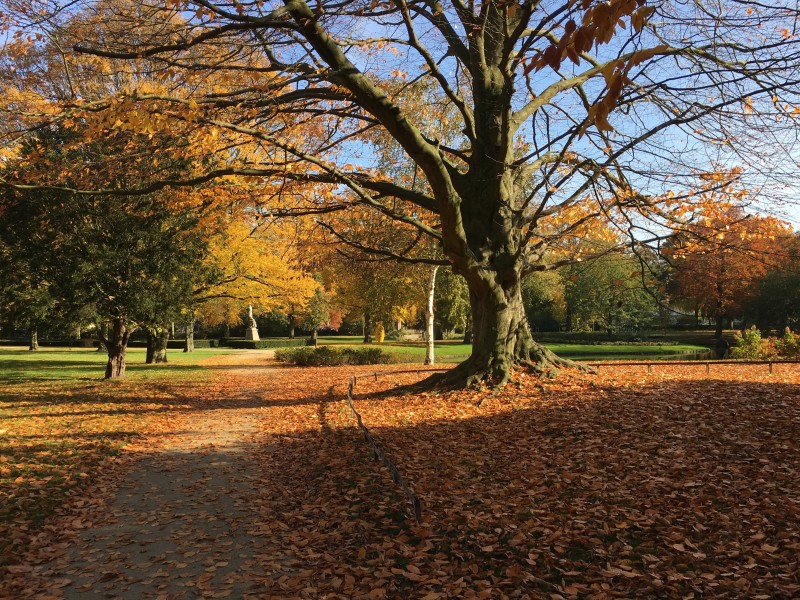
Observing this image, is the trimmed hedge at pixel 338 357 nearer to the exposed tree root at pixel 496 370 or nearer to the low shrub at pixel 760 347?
the low shrub at pixel 760 347

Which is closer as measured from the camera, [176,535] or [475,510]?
[176,535]

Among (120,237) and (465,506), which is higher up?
(120,237)

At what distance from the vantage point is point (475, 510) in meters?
4.99

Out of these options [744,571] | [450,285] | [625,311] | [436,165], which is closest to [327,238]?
[436,165]

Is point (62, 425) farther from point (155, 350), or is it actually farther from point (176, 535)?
point (155, 350)

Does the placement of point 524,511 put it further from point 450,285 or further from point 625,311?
point 625,311

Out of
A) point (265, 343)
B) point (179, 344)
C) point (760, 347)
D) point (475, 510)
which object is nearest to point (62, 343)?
point (179, 344)

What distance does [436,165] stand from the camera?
8695 millimetres

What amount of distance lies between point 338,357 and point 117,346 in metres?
11.0

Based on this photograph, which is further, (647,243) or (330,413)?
(330,413)

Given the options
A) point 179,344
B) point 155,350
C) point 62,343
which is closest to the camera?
point 155,350

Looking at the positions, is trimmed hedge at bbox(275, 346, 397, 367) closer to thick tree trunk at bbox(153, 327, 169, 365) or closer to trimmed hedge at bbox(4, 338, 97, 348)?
thick tree trunk at bbox(153, 327, 169, 365)

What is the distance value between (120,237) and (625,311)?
1642 inches

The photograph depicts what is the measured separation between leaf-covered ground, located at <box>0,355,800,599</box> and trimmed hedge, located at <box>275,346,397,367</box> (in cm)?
1742
